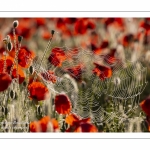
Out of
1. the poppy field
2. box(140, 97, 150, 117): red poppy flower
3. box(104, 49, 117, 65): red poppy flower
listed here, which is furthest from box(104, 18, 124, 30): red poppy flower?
box(140, 97, 150, 117): red poppy flower

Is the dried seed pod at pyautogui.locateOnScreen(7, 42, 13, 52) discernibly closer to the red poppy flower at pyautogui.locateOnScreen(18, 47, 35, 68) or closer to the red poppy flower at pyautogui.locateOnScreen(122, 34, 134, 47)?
the red poppy flower at pyautogui.locateOnScreen(18, 47, 35, 68)

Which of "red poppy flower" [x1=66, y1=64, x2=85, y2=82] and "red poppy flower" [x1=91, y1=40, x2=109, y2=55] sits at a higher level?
"red poppy flower" [x1=91, y1=40, x2=109, y2=55]

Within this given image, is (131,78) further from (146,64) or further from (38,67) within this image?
(38,67)

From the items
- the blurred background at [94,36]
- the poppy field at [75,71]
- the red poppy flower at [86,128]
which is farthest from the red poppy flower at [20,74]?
the red poppy flower at [86,128]

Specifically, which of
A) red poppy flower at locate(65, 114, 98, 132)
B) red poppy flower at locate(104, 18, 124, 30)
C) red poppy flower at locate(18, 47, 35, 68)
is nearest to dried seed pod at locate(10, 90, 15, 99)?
red poppy flower at locate(18, 47, 35, 68)

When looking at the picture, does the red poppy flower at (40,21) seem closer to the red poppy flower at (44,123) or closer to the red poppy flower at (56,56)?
the red poppy flower at (56,56)

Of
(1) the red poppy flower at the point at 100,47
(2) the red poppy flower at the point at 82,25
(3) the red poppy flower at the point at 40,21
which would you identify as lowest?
(1) the red poppy flower at the point at 100,47

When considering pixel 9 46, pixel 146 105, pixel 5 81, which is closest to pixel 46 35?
pixel 9 46
